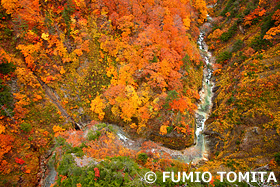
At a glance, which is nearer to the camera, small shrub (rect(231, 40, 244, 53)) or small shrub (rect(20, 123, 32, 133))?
small shrub (rect(20, 123, 32, 133))

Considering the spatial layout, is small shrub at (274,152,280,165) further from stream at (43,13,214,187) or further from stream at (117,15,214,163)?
stream at (117,15,214,163)

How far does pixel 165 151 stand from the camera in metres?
25.9

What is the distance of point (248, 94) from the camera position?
84.1ft

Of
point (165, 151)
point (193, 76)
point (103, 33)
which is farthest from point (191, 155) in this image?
point (103, 33)

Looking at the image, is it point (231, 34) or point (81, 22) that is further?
point (231, 34)

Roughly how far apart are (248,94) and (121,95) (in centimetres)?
2354

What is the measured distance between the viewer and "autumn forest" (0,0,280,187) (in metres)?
20.8

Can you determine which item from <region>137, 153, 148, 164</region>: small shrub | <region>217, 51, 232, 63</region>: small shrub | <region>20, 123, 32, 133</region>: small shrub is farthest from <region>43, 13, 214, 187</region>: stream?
<region>217, 51, 232, 63</region>: small shrub

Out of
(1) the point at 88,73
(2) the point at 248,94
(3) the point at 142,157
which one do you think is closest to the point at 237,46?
(2) the point at 248,94

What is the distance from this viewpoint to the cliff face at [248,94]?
1992 centimetres

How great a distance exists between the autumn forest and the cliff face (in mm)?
187

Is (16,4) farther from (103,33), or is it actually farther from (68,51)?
(103,33)

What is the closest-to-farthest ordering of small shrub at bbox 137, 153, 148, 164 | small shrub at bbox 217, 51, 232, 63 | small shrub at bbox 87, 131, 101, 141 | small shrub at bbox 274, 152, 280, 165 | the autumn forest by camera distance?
small shrub at bbox 274, 152, 280, 165
small shrub at bbox 137, 153, 148, 164
the autumn forest
small shrub at bbox 87, 131, 101, 141
small shrub at bbox 217, 51, 232, 63

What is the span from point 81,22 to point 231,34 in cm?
4276
